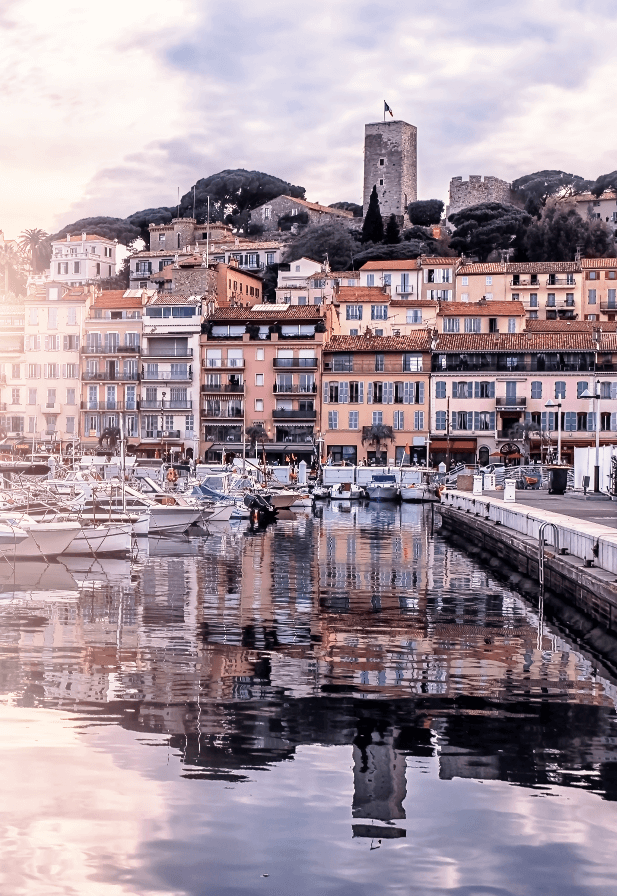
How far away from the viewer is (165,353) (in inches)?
3701

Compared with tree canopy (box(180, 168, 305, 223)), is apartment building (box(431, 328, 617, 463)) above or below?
below

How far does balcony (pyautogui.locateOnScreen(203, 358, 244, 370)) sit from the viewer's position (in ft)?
302

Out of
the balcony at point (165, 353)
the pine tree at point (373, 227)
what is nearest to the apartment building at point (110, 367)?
the balcony at point (165, 353)

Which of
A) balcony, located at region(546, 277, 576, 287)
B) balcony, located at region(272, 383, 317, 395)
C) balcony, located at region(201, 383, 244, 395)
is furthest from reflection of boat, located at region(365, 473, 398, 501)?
balcony, located at region(546, 277, 576, 287)

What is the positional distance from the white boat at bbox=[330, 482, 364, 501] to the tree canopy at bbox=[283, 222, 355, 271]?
197ft

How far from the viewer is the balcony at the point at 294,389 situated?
9038cm

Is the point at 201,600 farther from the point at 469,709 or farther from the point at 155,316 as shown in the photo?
the point at 155,316

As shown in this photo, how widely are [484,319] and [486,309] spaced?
2.74 ft

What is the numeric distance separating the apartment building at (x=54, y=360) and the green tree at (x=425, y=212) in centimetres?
7333

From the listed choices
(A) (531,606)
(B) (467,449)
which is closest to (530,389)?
(B) (467,449)

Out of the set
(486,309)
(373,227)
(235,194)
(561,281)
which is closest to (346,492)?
(486,309)

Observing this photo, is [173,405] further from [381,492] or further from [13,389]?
[381,492]

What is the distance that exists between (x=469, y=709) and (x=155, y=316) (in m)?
82.1

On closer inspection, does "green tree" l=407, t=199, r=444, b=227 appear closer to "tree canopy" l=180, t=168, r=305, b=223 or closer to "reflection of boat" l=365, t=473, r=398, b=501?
"tree canopy" l=180, t=168, r=305, b=223
